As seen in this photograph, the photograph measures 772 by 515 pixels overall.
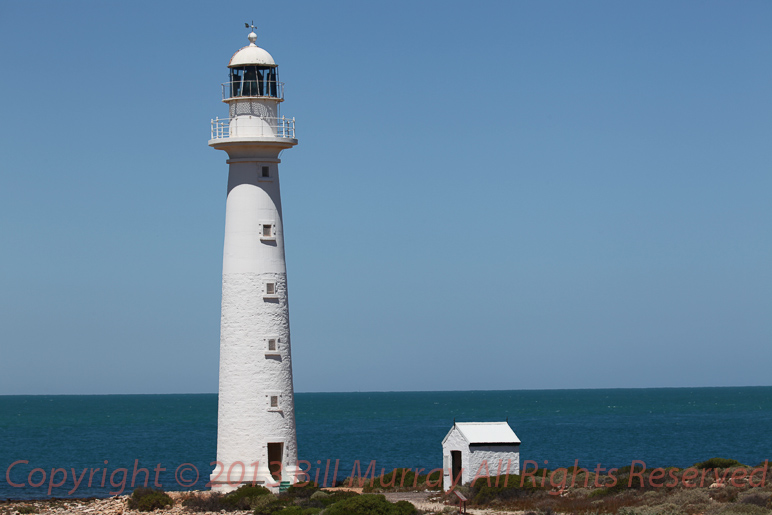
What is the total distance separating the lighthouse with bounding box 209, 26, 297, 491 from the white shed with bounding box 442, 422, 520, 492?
199 inches

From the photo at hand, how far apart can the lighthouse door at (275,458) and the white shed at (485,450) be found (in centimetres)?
515

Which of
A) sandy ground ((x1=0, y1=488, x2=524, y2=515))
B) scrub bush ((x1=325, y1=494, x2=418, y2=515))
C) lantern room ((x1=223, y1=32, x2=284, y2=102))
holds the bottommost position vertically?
sandy ground ((x1=0, y1=488, x2=524, y2=515))

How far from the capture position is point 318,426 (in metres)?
106

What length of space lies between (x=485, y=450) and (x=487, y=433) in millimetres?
581

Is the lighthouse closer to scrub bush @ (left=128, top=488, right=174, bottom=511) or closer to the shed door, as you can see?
scrub bush @ (left=128, top=488, right=174, bottom=511)

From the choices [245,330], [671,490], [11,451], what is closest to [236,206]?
[245,330]

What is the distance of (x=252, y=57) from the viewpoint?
31922 millimetres

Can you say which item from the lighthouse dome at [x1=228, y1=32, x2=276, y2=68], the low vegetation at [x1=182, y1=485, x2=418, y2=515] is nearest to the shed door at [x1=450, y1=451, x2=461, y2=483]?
the low vegetation at [x1=182, y1=485, x2=418, y2=515]

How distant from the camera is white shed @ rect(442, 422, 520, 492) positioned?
31328 millimetres

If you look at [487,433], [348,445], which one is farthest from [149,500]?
[348,445]

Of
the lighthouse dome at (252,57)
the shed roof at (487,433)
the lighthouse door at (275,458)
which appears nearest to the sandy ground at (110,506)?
the shed roof at (487,433)

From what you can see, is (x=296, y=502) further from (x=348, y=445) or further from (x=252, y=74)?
Result: (x=348, y=445)

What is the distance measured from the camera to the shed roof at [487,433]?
3145 centimetres

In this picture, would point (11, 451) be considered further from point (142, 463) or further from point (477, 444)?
point (477, 444)
